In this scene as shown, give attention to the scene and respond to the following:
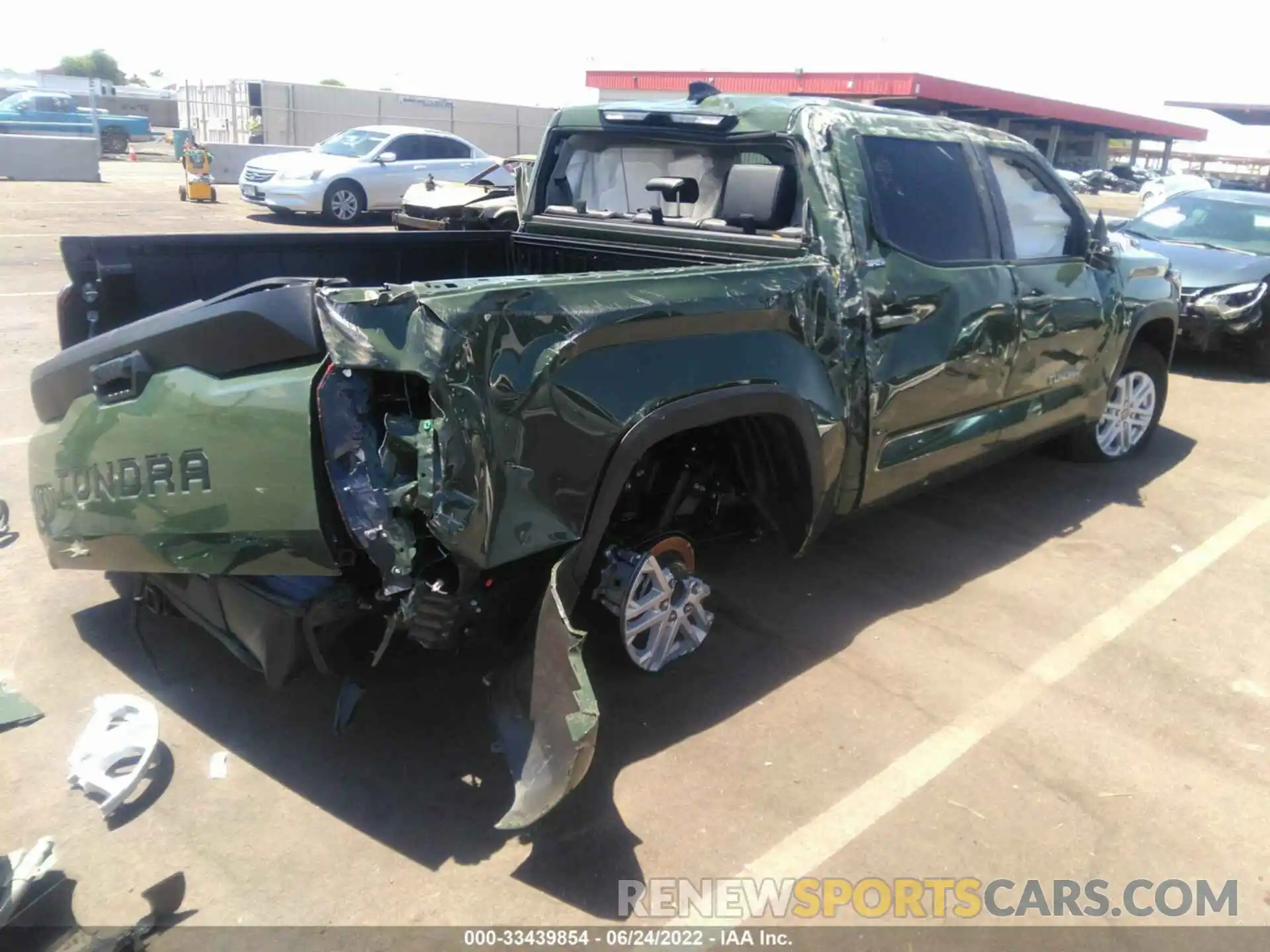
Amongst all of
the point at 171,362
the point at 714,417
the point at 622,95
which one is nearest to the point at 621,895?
the point at 714,417

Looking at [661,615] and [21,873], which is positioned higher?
[661,615]

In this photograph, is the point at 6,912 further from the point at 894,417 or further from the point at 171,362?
the point at 894,417

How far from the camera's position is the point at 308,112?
29.2 meters

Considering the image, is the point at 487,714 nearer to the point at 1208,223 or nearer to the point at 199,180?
the point at 1208,223

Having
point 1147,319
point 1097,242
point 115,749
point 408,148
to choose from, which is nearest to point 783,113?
point 1097,242

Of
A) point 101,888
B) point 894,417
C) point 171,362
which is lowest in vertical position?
point 101,888

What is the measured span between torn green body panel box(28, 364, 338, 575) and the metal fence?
26.3 metres

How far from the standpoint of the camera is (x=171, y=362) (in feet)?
9.29

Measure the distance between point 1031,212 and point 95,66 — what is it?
9765 cm

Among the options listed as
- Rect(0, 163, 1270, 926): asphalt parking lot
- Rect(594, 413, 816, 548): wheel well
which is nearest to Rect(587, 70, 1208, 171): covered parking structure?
Rect(0, 163, 1270, 926): asphalt parking lot

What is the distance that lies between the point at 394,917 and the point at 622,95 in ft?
142

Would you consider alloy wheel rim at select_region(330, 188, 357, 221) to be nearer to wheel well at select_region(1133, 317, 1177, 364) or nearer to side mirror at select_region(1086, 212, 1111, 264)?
wheel well at select_region(1133, 317, 1177, 364)

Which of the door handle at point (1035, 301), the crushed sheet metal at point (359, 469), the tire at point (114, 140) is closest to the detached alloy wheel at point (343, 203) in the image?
the door handle at point (1035, 301)

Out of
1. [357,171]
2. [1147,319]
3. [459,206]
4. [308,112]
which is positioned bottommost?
[459,206]
